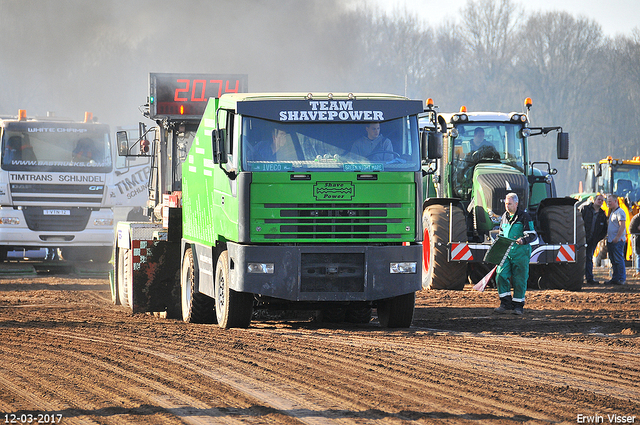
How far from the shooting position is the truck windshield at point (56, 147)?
20000 mm

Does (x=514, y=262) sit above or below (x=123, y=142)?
below

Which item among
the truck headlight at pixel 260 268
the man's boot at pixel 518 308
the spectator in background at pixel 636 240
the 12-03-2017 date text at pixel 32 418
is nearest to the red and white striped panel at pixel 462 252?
the man's boot at pixel 518 308

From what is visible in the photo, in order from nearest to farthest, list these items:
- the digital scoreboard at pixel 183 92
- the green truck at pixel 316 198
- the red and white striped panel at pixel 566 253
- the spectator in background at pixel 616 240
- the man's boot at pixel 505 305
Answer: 1. the green truck at pixel 316 198
2. the man's boot at pixel 505 305
3. the digital scoreboard at pixel 183 92
4. the red and white striped panel at pixel 566 253
5. the spectator in background at pixel 616 240

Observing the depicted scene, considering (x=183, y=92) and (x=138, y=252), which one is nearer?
(x=138, y=252)

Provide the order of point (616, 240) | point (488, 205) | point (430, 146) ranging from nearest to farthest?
point (430, 146), point (488, 205), point (616, 240)

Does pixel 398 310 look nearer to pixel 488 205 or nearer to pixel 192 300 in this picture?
pixel 192 300

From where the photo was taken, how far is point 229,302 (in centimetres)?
1062

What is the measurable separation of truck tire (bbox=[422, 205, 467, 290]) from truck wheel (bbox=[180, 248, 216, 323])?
15.3 feet

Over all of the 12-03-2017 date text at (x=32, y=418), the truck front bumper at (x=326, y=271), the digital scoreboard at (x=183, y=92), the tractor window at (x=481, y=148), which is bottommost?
the 12-03-2017 date text at (x=32, y=418)

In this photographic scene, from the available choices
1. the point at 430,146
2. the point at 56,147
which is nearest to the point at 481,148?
the point at 430,146

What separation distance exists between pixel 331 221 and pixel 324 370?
2.59m

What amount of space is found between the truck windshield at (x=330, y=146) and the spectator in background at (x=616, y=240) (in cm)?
905

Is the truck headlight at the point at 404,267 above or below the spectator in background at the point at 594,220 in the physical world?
below

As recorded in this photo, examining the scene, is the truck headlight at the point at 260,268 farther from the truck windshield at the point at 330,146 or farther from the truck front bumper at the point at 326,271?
the truck windshield at the point at 330,146
